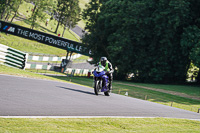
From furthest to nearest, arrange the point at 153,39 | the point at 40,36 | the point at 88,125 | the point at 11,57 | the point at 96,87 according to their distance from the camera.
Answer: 1. the point at 40,36
2. the point at 153,39
3. the point at 11,57
4. the point at 96,87
5. the point at 88,125

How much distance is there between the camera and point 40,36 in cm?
4166

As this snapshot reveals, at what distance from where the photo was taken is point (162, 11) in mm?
39094

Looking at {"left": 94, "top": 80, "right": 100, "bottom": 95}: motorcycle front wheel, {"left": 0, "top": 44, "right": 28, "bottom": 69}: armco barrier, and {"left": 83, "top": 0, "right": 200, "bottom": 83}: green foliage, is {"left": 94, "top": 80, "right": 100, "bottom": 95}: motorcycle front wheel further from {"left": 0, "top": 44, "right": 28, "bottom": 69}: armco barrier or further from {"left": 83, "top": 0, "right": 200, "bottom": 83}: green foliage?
{"left": 83, "top": 0, "right": 200, "bottom": 83}: green foliage

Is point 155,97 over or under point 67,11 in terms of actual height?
under

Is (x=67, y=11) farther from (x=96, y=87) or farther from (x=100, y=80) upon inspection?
(x=96, y=87)

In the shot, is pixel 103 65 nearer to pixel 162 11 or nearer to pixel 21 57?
pixel 21 57

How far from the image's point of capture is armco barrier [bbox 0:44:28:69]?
21.4 m

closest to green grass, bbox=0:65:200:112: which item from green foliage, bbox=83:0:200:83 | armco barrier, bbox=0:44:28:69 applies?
armco barrier, bbox=0:44:28:69

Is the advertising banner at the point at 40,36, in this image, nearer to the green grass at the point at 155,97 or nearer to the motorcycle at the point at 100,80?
the green grass at the point at 155,97

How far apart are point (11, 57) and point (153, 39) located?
2385cm

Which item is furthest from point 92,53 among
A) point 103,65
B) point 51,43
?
point 103,65

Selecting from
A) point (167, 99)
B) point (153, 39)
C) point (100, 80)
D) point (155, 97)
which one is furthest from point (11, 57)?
point (153, 39)

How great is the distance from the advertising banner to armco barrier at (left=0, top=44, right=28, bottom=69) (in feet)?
58.9

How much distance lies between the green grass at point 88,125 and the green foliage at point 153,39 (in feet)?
99.7
